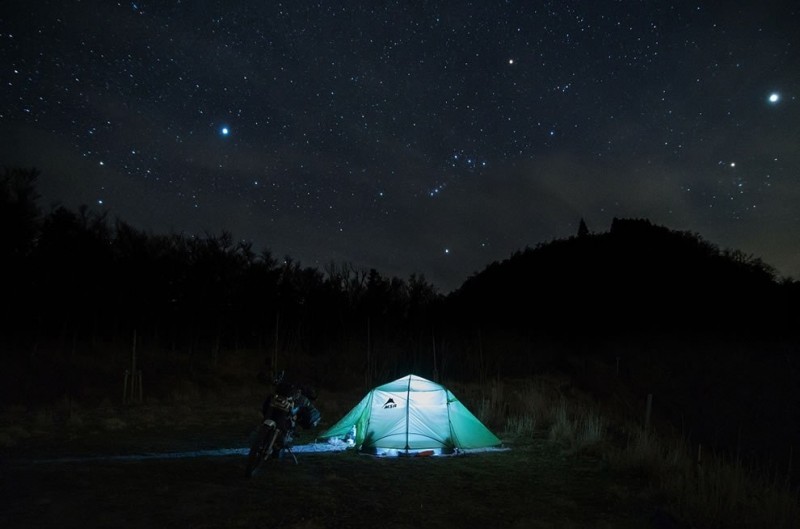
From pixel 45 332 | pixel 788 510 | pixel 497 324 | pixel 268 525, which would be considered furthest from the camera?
pixel 497 324

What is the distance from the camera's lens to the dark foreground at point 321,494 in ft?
20.8

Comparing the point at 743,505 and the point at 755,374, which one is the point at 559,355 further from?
the point at 743,505

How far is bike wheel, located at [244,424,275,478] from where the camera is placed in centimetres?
848

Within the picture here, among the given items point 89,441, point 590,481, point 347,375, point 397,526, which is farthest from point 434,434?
point 347,375

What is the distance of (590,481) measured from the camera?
8977 mm

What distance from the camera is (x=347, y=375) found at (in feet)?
109

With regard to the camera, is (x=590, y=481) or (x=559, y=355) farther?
(x=559, y=355)

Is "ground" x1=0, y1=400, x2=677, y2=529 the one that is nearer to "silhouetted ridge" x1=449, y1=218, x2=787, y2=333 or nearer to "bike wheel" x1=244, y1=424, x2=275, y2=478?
"bike wheel" x1=244, y1=424, x2=275, y2=478

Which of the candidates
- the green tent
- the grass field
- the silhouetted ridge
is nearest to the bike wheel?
the grass field

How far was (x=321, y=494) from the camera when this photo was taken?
299 inches

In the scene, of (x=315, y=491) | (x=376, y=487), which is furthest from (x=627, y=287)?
(x=315, y=491)

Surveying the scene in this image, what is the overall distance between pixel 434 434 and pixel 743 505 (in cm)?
543

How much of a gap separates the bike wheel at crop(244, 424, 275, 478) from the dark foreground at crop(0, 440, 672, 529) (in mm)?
176

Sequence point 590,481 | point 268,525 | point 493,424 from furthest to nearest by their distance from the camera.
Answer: point 493,424
point 590,481
point 268,525
